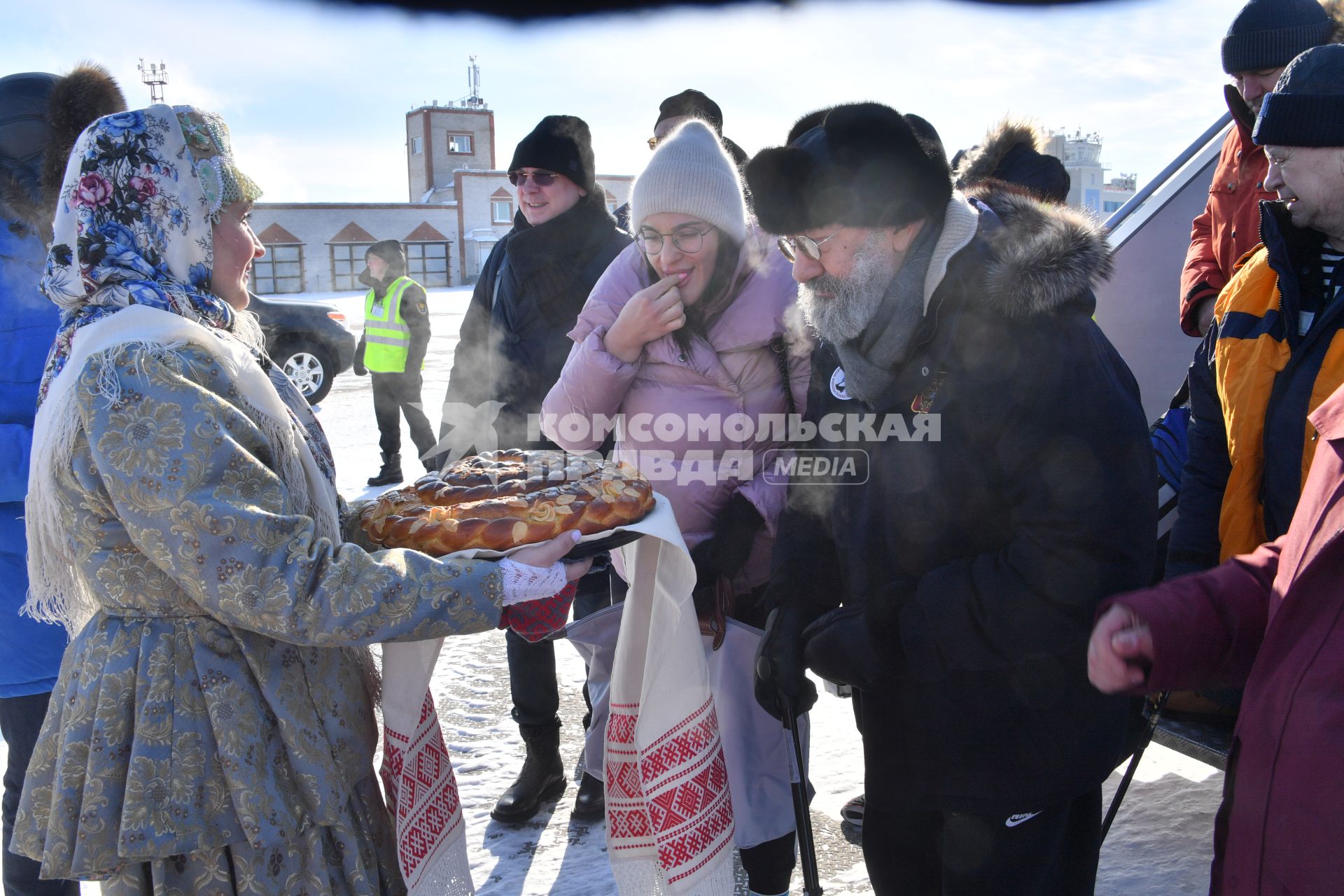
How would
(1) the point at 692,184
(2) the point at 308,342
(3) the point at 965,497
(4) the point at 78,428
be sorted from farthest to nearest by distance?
(2) the point at 308,342 < (1) the point at 692,184 < (3) the point at 965,497 < (4) the point at 78,428

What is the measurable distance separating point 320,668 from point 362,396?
460 inches

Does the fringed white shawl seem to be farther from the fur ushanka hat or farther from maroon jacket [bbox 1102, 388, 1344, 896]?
maroon jacket [bbox 1102, 388, 1344, 896]

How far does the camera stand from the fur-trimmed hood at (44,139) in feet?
7.38

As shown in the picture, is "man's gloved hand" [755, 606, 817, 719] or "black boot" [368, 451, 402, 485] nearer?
"man's gloved hand" [755, 606, 817, 719]

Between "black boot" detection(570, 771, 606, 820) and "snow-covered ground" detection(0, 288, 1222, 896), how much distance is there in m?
0.04

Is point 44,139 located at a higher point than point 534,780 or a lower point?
higher

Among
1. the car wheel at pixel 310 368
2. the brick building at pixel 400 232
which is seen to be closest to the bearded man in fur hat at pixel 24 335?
the car wheel at pixel 310 368

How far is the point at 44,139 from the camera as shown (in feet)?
7.55

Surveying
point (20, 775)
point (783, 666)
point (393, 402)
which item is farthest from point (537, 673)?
point (393, 402)

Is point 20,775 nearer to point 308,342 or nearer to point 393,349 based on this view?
point 393,349

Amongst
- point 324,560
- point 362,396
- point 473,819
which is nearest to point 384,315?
point 362,396

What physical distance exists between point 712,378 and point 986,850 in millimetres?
1290

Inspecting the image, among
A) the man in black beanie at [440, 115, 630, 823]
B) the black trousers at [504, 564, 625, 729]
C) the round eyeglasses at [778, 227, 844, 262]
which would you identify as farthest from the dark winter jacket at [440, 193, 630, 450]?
the round eyeglasses at [778, 227, 844, 262]

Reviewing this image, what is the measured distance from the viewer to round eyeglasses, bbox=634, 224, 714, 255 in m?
2.48
